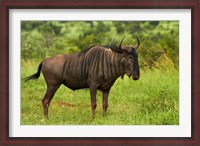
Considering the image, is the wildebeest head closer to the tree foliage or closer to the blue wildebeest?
the blue wildebeest

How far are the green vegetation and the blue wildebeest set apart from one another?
82mm

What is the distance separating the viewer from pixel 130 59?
33.4 feet

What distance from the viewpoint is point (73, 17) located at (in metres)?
9.79

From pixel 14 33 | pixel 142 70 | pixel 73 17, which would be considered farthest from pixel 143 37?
pixel 14 33

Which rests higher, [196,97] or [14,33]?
[14,33]

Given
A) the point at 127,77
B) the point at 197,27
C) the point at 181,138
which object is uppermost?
the point at 197,27

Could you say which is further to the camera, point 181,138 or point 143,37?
point 143,37

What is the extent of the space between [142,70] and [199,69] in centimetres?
91

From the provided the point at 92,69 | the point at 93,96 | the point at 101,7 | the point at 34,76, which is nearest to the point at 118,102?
the point at 93,96

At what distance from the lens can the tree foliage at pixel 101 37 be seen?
32.6 ft

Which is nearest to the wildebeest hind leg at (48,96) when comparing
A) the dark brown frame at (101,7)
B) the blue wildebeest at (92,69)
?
the blue wildebeest at (92,69)

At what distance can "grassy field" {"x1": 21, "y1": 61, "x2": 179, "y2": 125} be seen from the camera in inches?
390

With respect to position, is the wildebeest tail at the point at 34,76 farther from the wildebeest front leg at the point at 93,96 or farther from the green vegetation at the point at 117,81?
the wildebeest front leg at the point at 93,96

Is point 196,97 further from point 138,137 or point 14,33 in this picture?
point 14,33
